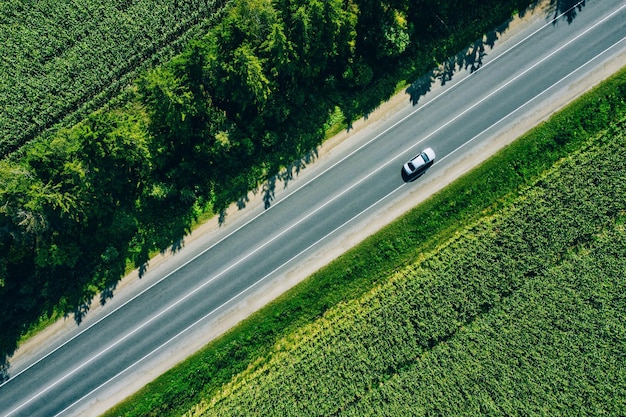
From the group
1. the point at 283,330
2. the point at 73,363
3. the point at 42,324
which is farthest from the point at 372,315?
the point at 42,324

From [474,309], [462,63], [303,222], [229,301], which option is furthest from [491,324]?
[462,63]

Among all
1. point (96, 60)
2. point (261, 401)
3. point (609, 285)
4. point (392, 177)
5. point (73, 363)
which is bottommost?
point (609, 285)

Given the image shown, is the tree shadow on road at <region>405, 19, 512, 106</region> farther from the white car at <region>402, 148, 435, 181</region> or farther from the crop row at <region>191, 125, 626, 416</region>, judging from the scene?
the crop row at <region>191, 125, 626, 416</region>

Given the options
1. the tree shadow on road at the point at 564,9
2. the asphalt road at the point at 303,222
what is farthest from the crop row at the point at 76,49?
the tree shadow on road at the point at 564,9

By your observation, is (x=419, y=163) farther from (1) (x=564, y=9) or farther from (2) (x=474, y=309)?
(1) (x=564, y=9)

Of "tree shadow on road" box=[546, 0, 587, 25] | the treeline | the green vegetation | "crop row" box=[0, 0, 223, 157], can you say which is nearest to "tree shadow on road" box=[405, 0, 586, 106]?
"tree shadow on road" box=[546, 0, 587, 25]

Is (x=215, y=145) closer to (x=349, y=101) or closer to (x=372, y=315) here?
(x=349, y=101)
